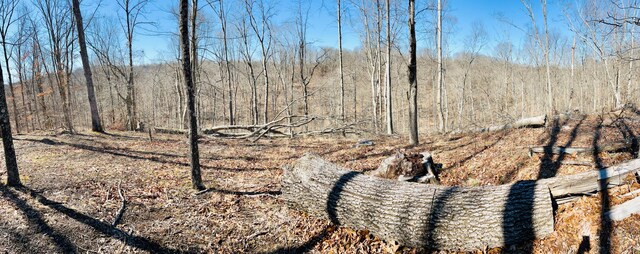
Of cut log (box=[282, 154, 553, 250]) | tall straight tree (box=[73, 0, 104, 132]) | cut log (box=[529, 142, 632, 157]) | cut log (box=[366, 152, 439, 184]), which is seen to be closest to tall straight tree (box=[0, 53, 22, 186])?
cut log (box=[282, 154, 553, 250])

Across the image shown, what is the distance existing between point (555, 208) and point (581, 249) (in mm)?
686

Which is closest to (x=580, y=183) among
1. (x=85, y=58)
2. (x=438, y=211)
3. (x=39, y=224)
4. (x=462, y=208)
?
(x=462, y=208)

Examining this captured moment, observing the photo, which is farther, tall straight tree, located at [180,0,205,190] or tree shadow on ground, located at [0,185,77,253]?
tall straight tree, located at [180,0,205,190]

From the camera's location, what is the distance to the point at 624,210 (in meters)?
3.67

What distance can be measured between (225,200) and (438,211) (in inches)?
149

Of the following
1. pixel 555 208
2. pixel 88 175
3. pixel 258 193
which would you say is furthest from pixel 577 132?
pixel 88 175

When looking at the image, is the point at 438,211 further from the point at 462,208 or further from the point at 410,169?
the point at 410,169

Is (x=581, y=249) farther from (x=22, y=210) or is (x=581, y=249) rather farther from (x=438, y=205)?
(x=22, y=210)

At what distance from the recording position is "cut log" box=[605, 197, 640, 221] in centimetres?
363

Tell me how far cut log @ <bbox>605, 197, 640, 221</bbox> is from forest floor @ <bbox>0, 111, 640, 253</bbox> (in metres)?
0.08

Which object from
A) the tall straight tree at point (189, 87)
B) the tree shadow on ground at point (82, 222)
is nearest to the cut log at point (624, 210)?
the tree shadow on ground at point (82, 222)

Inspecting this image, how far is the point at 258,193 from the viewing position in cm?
620

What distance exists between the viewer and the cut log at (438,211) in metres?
3.90

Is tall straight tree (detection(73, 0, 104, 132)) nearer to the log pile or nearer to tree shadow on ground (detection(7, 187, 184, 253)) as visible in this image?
tree shadow on ground (detection(7, 187, 184, 253))
